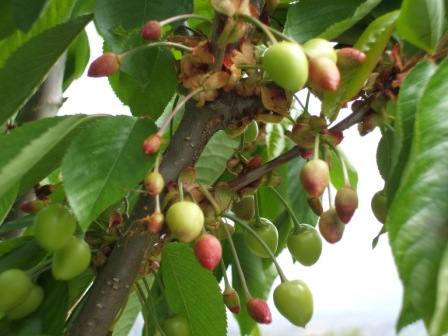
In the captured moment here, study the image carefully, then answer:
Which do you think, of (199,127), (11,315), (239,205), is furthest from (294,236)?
(11,315)

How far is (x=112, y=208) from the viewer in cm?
67

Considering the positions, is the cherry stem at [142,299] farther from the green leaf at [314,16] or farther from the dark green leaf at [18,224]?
the green leaf at [314,16]

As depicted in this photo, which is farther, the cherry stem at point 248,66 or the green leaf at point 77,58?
the green leaf at point 77,58

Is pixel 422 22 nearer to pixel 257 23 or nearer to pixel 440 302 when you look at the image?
pixel 257 23

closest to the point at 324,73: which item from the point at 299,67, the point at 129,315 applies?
the point at 299,67

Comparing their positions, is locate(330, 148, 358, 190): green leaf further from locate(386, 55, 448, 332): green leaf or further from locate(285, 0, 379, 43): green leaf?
locate(386, 55, 448, 332): green leaf

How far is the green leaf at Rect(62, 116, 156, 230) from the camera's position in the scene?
1.44 feet

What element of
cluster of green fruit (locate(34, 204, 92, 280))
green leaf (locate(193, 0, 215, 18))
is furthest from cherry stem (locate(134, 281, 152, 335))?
green leaf (locate(193, 0, 215, 18))

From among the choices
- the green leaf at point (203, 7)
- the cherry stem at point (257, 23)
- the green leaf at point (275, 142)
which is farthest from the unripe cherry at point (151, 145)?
the green leaf at point (275, 142)

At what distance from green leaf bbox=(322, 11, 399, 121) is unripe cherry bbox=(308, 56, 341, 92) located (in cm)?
5

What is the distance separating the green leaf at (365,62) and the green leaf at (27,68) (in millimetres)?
257

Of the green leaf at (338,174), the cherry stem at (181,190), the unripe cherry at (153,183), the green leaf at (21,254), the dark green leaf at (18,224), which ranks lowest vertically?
the green leaf at (338,174)

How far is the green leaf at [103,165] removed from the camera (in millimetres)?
439

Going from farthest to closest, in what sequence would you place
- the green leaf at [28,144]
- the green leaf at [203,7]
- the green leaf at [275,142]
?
the green leaf at [275,142], the green leaf at [203,7], the green leaf at [28,144]
